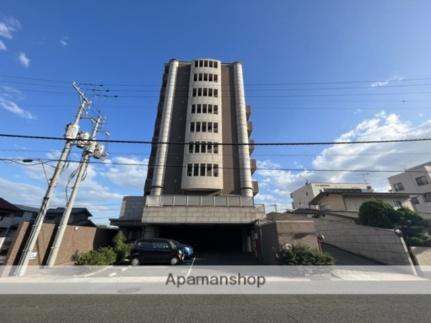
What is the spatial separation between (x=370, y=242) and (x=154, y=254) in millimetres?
14043

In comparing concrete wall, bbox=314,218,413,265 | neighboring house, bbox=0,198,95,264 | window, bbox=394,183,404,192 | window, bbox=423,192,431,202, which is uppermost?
window, bbox=394,183,404,192

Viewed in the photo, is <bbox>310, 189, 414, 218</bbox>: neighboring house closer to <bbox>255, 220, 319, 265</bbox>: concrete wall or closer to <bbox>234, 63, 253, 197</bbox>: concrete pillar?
<bbox>234, 63, 253, 197</bbox>: concrete pillar

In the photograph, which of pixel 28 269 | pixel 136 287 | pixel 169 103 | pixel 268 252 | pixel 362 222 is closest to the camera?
pixel 136 287

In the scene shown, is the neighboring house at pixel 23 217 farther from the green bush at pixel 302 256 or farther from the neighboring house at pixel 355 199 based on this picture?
the neighboring house at pixel 355 199

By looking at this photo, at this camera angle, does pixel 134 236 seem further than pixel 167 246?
Yes

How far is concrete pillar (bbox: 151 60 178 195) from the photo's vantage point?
2422 centimetres

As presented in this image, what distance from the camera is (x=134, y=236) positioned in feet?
82.6

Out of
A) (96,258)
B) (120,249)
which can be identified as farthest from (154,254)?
(96,258)

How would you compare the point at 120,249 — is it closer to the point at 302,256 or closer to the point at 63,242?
the point at 63,242

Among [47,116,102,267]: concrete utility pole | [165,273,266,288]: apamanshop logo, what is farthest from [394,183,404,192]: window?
[47,116,102,267]: concrete utility pole
